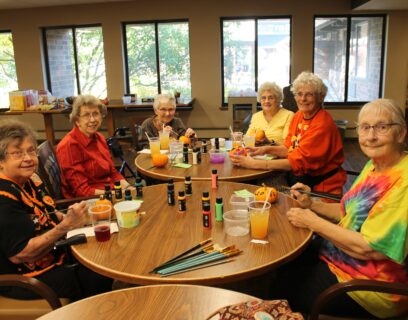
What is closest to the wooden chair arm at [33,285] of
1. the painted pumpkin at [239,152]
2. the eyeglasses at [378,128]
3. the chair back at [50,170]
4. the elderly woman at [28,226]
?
the elderly woman at [28,226]

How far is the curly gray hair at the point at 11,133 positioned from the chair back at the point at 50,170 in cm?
55

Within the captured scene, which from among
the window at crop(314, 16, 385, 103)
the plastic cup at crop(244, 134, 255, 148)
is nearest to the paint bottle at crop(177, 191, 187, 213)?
the plastic cup at crop(244, 134, 255, 148)

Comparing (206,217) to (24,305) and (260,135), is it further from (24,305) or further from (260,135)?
(260,135)

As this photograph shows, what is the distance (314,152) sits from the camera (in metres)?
2.66

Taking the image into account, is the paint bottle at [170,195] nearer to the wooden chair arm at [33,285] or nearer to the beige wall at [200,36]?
the wooden chair arm at [33,285]

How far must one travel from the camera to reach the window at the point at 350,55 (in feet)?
22.8

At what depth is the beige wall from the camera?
6805mm

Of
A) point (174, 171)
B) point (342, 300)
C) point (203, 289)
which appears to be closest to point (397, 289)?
point (342, 300)

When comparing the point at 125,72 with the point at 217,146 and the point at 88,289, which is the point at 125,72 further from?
the point at 88,289

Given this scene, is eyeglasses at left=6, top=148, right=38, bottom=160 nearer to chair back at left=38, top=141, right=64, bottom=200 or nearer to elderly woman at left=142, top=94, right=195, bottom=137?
chair back at left=38, top=141, right=64, bottom=200

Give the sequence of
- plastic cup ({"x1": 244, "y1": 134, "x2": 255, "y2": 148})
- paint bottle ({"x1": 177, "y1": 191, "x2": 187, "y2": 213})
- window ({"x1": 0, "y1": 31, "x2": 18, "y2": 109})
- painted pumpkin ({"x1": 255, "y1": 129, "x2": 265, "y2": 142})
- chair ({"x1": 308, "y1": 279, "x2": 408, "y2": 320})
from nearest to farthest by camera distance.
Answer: chair ({"x1": 308, "y1": 279, "x2": 408, "y2": 320})
paint bottle ({"x1": 177, "y1": 191, "x2": 187, "y2": 213})
plastic cup ({"x1": 244, "y1": 134, "x2": 255, "y2": 148})
painted pumpkin ({"x1": 255, "y1": 129, "x2": 265, "y2": 142})
window ({"x1": 0, "y1": 31, "x2": 18, "y2": 109})

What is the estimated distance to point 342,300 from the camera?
4.87 feet

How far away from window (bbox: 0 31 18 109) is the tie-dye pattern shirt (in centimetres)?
788

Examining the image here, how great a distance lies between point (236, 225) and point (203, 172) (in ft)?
3.21
